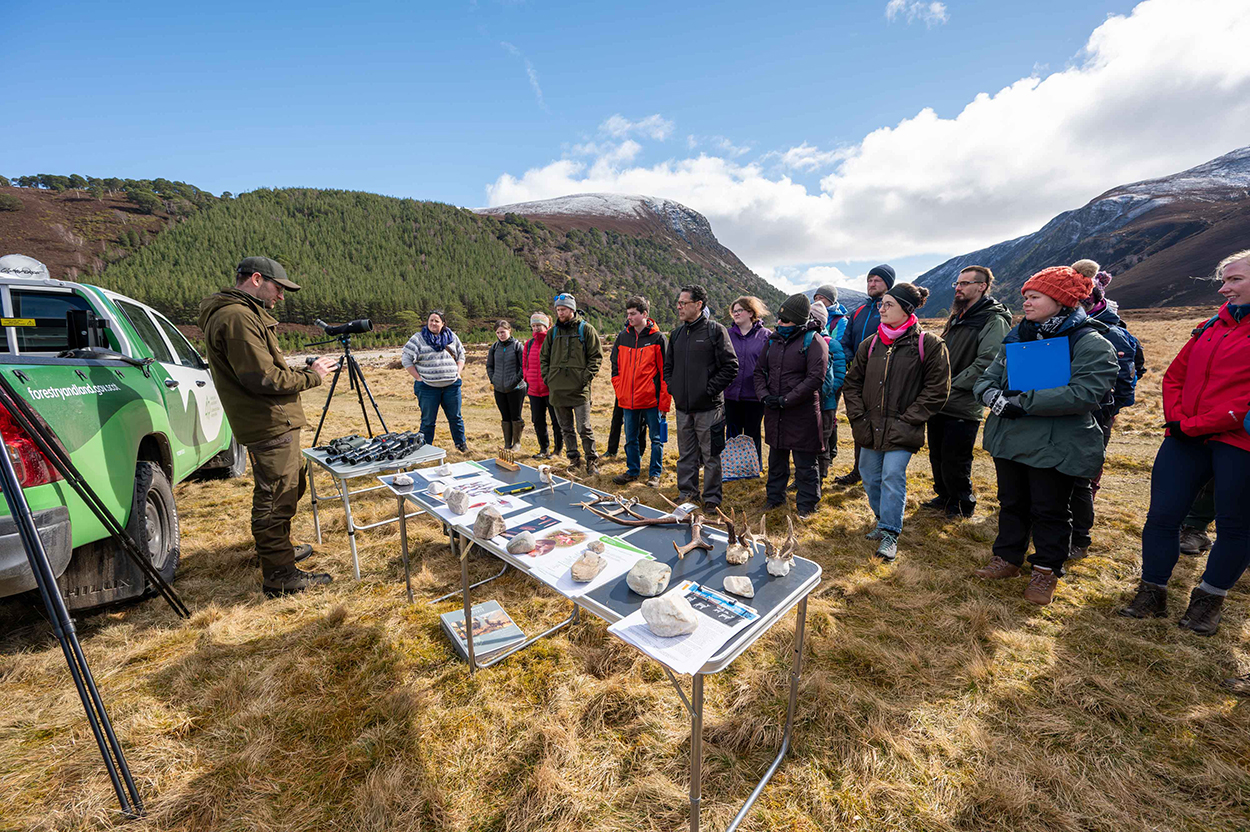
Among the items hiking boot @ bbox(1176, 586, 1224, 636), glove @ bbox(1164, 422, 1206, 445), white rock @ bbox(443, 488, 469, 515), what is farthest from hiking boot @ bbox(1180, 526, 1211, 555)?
white rock @ bbox(443, 488, 469, 515)

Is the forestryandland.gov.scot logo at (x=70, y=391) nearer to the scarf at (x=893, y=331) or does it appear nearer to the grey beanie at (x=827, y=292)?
the scarf at (x=893, y=331)

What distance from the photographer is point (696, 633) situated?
1.62 meters

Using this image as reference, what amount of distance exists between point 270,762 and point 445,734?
2.48 ft

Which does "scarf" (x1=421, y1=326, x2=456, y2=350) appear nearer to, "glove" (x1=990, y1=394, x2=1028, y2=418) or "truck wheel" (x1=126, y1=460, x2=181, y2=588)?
"truck wheel" (x1=126, y1=460, x2=181, y2=588)

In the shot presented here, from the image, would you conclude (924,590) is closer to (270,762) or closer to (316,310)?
(270,762)

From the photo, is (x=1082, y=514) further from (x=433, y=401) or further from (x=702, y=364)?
(x=433, y=401)

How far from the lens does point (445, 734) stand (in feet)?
7.54

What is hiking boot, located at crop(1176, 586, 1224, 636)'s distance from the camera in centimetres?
288

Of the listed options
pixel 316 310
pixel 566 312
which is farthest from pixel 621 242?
pixel 566 312

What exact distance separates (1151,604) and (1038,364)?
5.74 feet

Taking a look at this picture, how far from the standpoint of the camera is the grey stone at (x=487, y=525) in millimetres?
2416

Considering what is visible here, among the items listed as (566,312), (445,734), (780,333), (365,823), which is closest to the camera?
(365,823)

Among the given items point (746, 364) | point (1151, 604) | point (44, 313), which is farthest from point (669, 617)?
point (44, 313)

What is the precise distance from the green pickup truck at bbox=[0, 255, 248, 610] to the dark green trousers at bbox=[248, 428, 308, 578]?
0.63 meters
